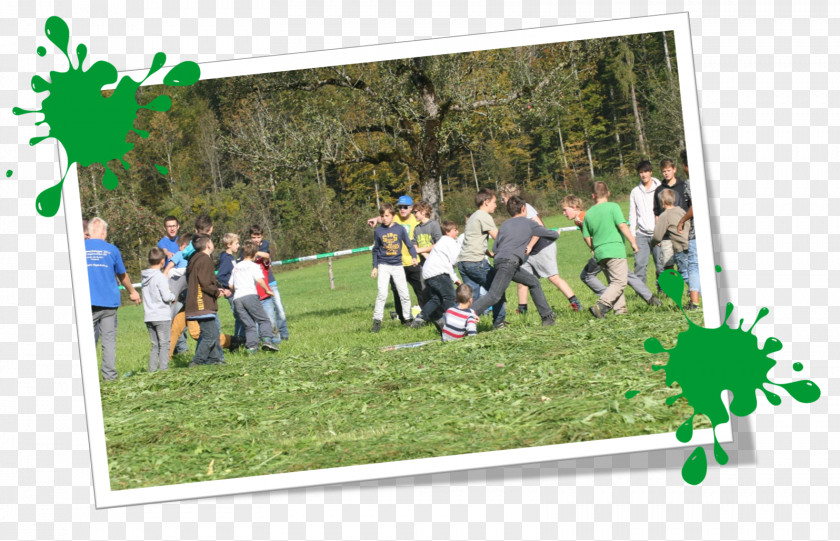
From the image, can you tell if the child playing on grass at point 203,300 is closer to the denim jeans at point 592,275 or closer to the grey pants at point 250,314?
the grey pants at point 250,314

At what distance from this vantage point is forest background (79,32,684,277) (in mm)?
12211

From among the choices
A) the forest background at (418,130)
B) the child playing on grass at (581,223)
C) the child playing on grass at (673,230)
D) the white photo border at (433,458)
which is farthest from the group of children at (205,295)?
the child playing on grass at (673,230)

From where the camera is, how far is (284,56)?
21.6 ft

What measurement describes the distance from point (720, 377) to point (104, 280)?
6846 millimetres

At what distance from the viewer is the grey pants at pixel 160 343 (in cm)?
1052

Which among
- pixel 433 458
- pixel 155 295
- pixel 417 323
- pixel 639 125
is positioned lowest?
pixel 433 458

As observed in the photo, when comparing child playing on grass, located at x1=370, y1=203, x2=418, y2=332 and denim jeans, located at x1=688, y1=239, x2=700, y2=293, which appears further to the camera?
child playing on grass, located at x1=370, y1=203, x2=418, y2=332

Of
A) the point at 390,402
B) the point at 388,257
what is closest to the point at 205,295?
the point at 388,257

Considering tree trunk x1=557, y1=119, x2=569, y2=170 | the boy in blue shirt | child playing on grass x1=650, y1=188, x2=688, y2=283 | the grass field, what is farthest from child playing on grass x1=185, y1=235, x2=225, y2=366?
tree trunk x1=557, y1=119, x2=569, y2=170

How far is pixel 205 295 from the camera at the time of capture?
10234 mm

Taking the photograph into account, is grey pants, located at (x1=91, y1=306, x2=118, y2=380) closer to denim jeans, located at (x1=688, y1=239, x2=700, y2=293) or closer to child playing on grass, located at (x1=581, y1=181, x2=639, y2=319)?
child playing on grass, located at (x1=581, y1=181, x2=639, y2=319)

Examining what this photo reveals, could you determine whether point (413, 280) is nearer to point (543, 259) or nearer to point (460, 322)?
point (543, 259)

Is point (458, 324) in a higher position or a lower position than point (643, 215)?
lower

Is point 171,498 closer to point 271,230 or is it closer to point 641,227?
point 641,227
